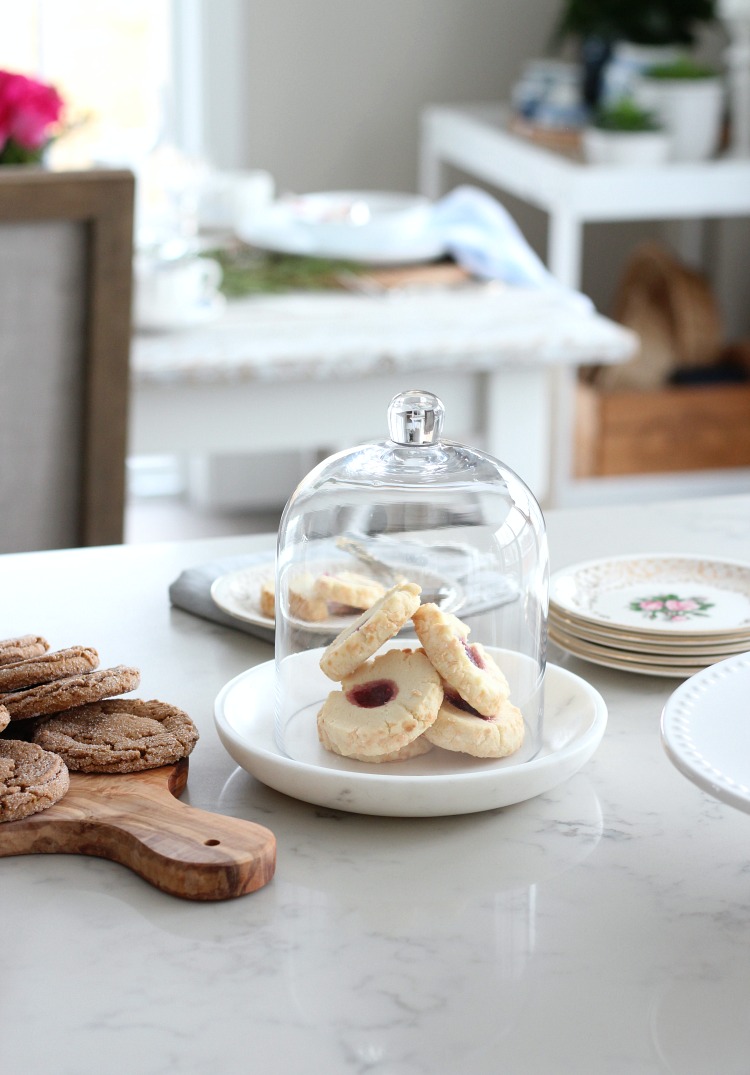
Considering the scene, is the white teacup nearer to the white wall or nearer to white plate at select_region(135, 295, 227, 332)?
white plate at select_region(135, 295, 227, 332)

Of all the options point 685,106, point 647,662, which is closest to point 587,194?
point 685,106

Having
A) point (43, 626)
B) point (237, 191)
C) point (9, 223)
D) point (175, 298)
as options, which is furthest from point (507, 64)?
point (43, 626)

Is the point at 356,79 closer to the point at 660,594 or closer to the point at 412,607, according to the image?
the point at 660,594

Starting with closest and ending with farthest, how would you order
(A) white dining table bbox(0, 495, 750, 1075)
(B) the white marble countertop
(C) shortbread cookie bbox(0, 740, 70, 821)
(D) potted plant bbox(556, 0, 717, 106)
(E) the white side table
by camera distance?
(A) white dining table bbox(0, 495, 750, 1075) → (C) shortbread cookie bbox(0, 740, 70, 821) → (B) the white marble countertop → (E) the white side table → (D) potted plant bbox(556, 0, 717, 106)

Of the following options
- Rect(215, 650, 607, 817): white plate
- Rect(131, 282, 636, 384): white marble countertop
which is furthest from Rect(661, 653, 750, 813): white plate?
Rect(131, 282, 636, 384): white marble countertop

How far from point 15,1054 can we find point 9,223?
1099 millimetres

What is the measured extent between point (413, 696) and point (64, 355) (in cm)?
96

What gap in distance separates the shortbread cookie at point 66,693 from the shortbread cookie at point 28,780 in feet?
0.08

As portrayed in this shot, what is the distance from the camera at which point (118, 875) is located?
625 mm

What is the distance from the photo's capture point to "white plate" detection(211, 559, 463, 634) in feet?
2.64

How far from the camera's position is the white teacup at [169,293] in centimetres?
186

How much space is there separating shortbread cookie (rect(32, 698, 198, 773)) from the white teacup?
120 centimetres

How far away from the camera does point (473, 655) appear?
0.71 m

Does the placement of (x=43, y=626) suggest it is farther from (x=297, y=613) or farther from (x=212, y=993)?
(x=212, y=993)
